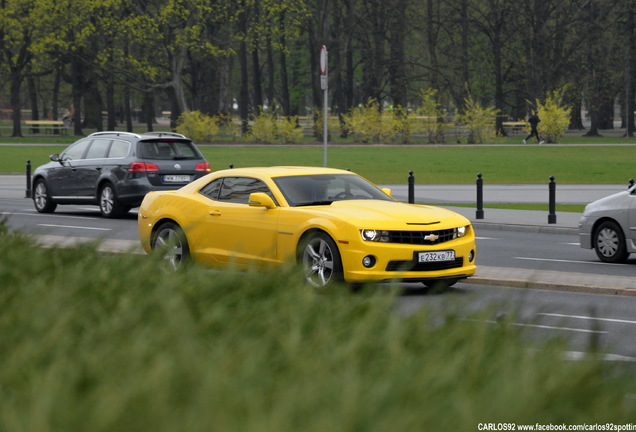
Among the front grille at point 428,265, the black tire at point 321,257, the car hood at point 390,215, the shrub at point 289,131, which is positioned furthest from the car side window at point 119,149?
the shrub at point 289,131

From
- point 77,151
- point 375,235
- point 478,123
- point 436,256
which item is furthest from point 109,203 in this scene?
point 478,123

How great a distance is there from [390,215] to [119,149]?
12.4 m

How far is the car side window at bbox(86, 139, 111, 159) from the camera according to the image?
23797 mm

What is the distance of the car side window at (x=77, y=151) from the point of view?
2427 cm

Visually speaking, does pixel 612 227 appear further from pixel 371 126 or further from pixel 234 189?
pixel 371 126

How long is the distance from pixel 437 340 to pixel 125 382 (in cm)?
128

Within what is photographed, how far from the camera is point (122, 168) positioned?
75.7 ft

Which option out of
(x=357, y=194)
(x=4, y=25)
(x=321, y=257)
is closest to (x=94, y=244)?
(x=321, y=257)

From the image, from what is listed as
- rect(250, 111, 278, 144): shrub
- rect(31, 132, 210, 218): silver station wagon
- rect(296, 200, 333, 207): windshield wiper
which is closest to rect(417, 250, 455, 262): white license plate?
rect(296, 200, 333, 207): windshield wiper

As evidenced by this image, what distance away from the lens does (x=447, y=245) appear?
39.4 feet

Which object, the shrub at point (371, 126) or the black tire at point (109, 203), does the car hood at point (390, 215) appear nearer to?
the black tire at point (109, 203)

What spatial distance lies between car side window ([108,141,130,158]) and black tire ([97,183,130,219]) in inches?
23.8

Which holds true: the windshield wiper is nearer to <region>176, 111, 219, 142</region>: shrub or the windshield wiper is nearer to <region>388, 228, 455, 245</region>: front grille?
<region>388, 228, 455, 245</region>: front grille

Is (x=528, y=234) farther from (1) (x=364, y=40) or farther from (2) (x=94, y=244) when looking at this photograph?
(1) (x=364, y=40)
